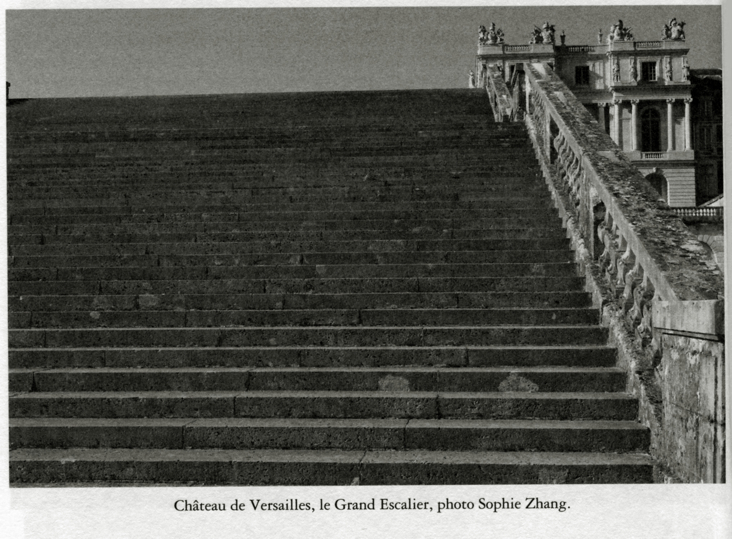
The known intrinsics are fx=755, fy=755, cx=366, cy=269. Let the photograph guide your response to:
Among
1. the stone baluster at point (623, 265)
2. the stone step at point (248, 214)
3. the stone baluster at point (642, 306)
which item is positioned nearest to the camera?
the stone baluster at point (642, 306)

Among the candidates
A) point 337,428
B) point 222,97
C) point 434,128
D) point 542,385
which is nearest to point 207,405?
point 337,428

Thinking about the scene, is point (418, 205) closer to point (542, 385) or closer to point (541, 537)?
point (542, 385)

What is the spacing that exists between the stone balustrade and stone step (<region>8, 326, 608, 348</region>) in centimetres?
50

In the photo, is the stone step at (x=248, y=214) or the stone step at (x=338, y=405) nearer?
the stone step at (x=338, y=405)

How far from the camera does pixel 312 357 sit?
17.7ft

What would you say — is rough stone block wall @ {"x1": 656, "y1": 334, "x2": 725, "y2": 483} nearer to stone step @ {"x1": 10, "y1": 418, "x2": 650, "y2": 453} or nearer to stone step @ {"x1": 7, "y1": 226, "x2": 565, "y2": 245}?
stone step @ {"x1": 10, "y1": 418, "x2": 650, "y2": 453}

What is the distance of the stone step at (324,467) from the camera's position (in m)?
4.25

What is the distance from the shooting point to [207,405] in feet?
16.3

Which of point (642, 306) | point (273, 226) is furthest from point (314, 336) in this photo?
point (642, 306)

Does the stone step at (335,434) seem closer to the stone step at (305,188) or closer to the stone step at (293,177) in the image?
the stone step at (305,188)

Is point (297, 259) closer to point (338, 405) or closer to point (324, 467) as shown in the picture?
point (338, 405)

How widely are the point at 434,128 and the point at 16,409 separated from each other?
25.3 feet

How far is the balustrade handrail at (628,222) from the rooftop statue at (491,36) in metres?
44.2

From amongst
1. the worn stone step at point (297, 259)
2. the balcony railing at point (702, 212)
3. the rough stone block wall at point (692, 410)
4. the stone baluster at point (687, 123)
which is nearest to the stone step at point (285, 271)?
the worn stone step at point (297, 259)
